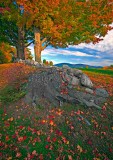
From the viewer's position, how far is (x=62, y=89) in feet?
31.0

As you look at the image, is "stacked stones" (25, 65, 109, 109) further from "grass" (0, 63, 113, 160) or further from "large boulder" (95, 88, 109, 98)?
"grass" (0, 63, 113, 160)

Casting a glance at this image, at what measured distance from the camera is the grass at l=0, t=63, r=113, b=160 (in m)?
6.74

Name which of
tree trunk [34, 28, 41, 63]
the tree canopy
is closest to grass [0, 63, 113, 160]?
the tree canopy

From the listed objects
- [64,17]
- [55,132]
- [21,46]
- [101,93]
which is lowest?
[55,132]

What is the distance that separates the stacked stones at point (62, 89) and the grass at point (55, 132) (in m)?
0.31

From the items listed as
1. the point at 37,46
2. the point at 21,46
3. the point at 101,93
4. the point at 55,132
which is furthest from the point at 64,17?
the point at 55,132

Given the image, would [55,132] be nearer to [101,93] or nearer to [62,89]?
[62,89]

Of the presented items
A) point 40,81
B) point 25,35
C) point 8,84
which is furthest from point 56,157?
point 25,35

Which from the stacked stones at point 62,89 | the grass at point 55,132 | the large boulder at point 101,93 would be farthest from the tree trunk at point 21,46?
the large boulder at point 101,93

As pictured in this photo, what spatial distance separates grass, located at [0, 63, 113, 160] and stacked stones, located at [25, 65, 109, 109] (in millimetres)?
312

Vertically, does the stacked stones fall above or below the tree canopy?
below

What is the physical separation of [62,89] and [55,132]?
2.47 metres

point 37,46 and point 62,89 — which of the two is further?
point 37,46

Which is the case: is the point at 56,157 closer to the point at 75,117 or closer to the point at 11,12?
the point at 75,117
